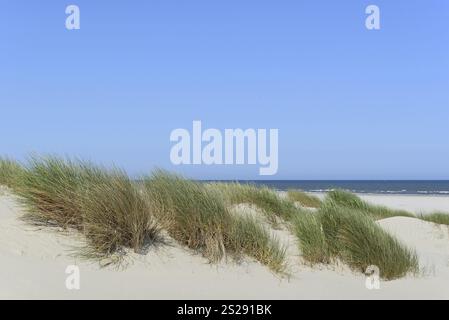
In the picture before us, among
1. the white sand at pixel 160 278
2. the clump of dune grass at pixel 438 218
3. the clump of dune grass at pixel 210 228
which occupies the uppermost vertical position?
the clump of dune grass at pixel 210 228

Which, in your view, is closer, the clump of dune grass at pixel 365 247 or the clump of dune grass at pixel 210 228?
the clump of dune grass at pixel 210 228

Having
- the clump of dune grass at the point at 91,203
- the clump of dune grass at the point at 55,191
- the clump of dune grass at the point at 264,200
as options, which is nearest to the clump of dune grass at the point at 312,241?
the clump of dune grass at the point at 91,203

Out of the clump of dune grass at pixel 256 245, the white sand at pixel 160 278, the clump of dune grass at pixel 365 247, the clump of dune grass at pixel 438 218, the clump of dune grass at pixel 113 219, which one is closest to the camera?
the white sand at pixel 160 278

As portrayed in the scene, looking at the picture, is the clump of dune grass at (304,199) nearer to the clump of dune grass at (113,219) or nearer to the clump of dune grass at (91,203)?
the clump of dune grass at (91,203)

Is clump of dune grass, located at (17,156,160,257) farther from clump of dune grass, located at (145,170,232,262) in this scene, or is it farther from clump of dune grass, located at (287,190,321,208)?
clump of dune grass, located at (287,190,321,208)

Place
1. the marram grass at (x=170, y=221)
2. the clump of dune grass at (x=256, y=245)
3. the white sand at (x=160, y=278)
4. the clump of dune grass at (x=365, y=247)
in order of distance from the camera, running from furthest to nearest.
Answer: the clump of dune grass at (x=365, y=247) < the clump of dune grass at (x=256, y=245) < the marram grass at (x=170, y=221) < the white sand at (x=160, y=278)

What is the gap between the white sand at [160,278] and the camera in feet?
16.5

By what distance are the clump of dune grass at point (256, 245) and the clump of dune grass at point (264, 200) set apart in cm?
356

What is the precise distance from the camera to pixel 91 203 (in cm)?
584

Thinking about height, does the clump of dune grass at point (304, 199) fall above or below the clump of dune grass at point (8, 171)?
below

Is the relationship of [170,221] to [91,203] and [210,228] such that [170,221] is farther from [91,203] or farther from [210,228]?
[91,203]
